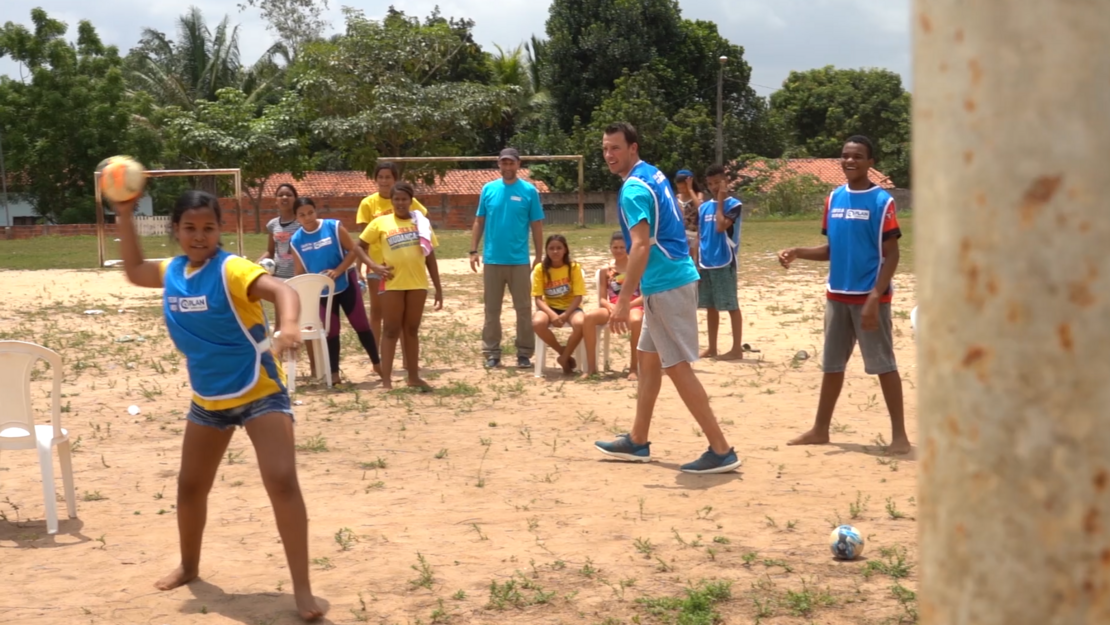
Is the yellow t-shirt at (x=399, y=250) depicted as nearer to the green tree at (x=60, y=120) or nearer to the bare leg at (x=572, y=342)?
the bare leg at (x=572, y=342)

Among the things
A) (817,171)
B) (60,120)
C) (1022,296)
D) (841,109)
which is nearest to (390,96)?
(60,120)

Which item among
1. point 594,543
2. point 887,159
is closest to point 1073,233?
point 594,543

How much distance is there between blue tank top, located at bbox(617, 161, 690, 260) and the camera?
6598mm

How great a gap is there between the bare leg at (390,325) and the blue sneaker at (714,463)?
12.7ft

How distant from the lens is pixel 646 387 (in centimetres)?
700

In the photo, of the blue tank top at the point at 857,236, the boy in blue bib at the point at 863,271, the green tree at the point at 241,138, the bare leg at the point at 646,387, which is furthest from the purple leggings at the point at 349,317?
the green tree at the point at 241,138

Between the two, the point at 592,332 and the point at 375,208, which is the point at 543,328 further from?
the point at 375,208

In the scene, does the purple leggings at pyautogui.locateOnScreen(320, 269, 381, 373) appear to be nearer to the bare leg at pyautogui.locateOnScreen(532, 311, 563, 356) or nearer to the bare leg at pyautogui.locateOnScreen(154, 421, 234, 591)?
the bare leg at pyautogui.locateOnScreen(532, 311, 563, 356)

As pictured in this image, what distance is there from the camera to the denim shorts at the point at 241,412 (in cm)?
460

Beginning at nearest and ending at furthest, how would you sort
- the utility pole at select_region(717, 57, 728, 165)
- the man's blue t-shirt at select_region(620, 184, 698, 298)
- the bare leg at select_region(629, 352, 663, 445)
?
the man's blue t-shirt at select_region(620, 184, 698, 298)
the bare leg at select_region(629, 352, 663, 445)
the utility pole at select_region(717, 57, 728, 165)

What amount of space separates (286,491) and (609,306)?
6158 millimetres

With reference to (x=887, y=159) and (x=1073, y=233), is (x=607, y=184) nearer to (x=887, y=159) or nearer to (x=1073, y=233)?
(x=887, y=159)

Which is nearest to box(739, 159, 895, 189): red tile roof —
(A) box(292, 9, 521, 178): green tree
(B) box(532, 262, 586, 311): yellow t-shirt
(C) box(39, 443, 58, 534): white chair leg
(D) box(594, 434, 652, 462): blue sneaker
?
(A) box(292, 9, 521, 178): green tree

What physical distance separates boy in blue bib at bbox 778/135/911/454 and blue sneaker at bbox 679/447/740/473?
1066mm
